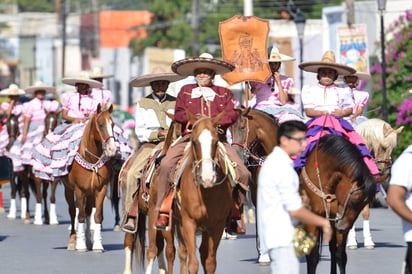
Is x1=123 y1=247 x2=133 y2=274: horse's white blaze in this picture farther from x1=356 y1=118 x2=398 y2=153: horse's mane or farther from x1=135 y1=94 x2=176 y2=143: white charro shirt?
x1=356 y1=118 x2=398 y2=153: horse's mane

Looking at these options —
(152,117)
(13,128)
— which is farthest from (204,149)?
(13,128)

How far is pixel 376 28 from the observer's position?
45719 millimetres

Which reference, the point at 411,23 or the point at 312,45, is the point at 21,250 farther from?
the point at 312,45

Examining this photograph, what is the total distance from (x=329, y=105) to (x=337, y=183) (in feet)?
5.70

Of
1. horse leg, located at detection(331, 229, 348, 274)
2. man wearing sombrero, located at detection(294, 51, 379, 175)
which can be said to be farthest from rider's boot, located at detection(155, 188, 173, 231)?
horse leg, located at detection(331, 229, 348, 274)

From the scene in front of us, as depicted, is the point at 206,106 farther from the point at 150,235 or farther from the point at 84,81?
the point at 84,81

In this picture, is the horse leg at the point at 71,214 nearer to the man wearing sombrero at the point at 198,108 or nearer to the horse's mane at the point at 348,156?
the man wearing sombrero at the point at 198,108

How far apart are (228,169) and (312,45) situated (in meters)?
38.9

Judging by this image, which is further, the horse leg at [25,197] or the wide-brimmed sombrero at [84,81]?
the horse leg at [25,197]

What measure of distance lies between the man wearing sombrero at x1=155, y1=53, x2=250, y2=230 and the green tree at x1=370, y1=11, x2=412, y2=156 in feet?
53.4

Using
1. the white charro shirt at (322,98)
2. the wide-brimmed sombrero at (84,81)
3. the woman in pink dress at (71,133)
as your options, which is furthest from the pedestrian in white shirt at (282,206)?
the wide-brimmed sombrero at (84,81)

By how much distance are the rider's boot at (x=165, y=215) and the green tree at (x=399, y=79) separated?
17086 mm

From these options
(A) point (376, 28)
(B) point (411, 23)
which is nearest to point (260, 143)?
(B) point (411, 23)

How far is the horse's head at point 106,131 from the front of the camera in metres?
18.8
